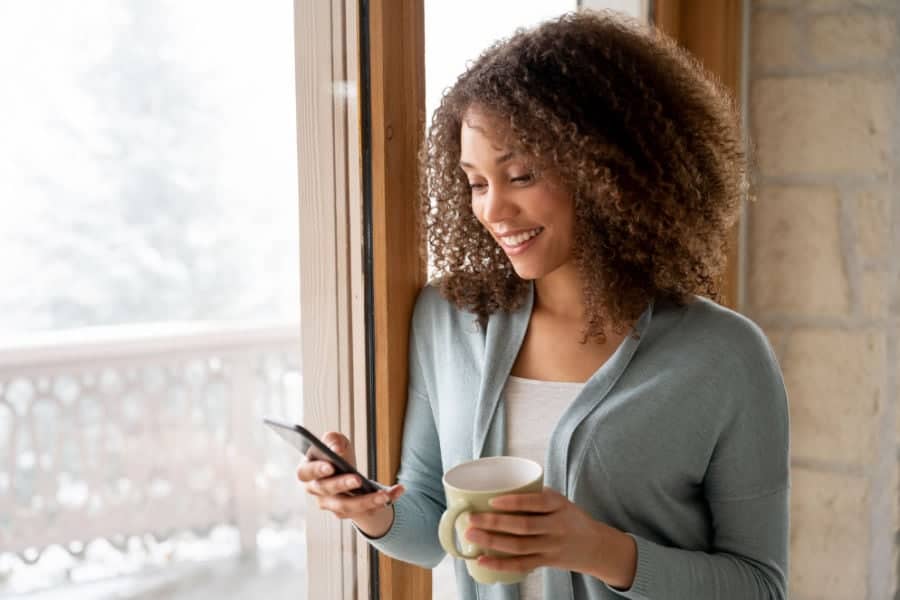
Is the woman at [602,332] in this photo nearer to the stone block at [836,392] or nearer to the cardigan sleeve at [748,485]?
the cardigan sleeve at [748,485]

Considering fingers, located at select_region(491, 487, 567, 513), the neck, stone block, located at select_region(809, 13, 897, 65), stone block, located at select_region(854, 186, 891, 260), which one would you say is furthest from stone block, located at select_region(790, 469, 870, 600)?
fingers, located at select_region(491, 487, 567, 513)

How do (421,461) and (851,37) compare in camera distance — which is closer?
(421,461)

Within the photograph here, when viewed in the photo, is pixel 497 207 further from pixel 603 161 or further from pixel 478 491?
pixel 478 491

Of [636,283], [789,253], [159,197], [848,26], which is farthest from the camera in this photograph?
[159,197]

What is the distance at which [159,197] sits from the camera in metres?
2.08

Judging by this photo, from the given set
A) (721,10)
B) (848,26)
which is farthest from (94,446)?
(848,26)

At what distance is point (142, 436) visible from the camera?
98.7 inches

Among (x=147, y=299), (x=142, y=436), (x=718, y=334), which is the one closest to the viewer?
(x=718, y=334)

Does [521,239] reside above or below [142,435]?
above

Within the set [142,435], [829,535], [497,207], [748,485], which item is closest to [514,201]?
[497,207]

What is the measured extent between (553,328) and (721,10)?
1.16 m

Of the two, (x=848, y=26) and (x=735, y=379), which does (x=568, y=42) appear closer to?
(x=735, y=379)

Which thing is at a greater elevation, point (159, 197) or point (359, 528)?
point (159, 197)

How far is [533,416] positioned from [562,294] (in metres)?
0.17
